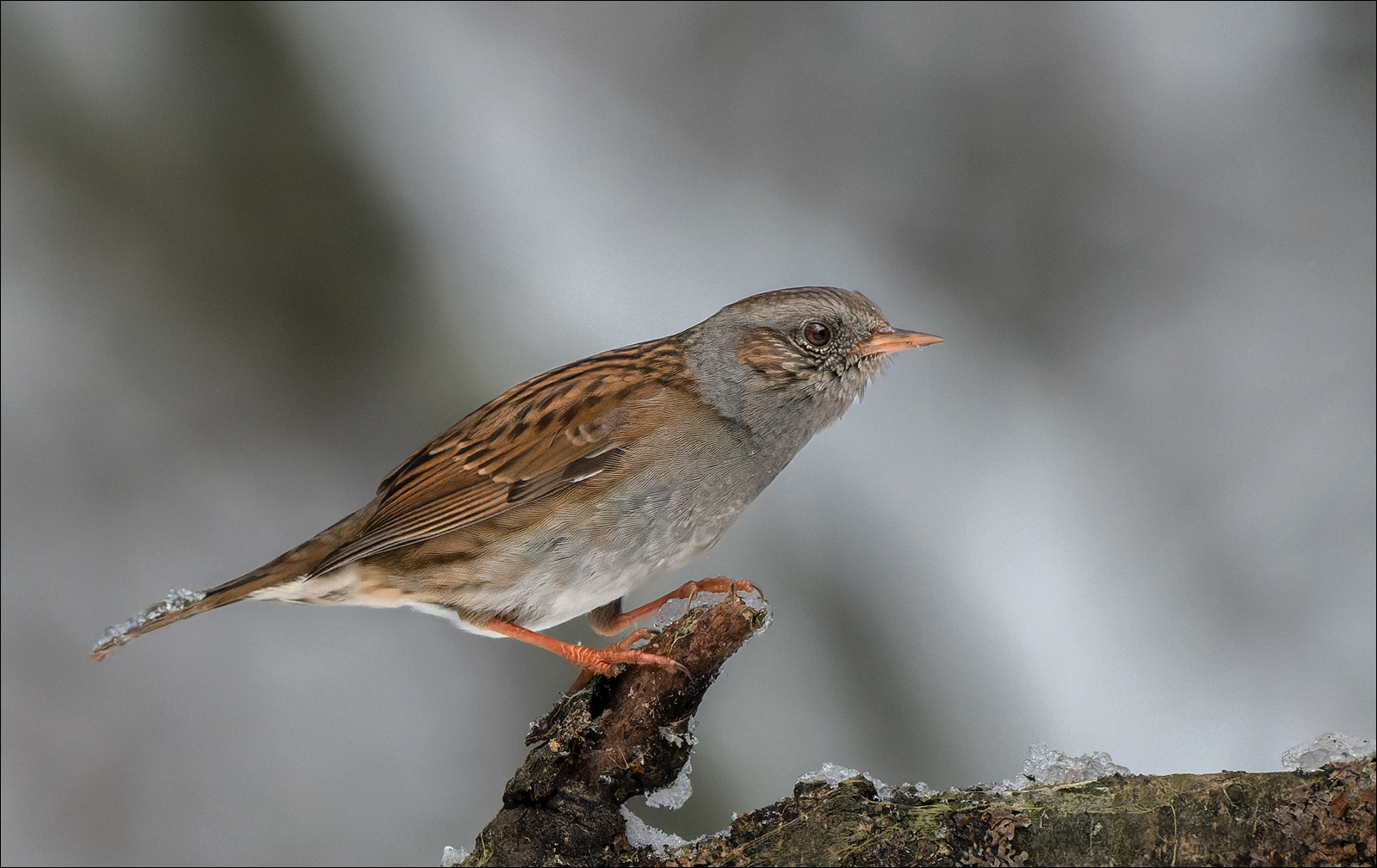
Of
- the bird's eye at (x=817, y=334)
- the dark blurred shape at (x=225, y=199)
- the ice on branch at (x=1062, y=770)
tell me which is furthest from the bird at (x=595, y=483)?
the dark blurred shape at (x=225, y=199)

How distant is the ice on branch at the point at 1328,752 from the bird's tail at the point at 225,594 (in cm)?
252

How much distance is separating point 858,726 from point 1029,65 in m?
3.41

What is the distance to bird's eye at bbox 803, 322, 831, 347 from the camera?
312 cm

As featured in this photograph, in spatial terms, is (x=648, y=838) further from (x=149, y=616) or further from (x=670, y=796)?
(x=149, y=616)

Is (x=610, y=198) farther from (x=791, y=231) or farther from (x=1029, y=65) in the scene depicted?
(x=1029, y=65)

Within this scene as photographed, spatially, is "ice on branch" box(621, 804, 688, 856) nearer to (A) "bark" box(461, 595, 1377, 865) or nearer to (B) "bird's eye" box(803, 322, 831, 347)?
(A) "bark" box(461, 595, 1377, 865)

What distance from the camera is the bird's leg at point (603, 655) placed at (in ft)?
8.27

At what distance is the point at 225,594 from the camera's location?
303 cm

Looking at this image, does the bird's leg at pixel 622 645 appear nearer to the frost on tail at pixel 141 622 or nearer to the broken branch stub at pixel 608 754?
the broken branch stub at pixel 608 754

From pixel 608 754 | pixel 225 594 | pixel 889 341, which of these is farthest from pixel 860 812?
pixel 225 594

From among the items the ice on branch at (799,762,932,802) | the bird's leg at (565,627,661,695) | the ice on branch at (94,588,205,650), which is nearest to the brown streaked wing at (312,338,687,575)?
the ice on branch at (94,588,205,650)

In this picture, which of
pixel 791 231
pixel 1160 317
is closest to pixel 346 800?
pixel 791 231

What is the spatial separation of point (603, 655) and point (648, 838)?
44 centimetres

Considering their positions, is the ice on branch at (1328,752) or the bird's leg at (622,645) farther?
the bird's leg at (622,645)
